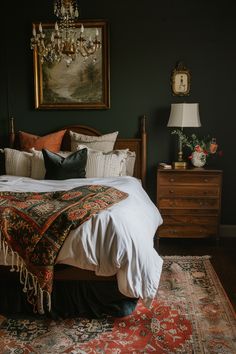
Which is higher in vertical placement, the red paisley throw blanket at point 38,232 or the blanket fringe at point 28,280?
the red paisley throw blanket at point 38,232

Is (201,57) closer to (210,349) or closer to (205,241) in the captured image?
(205,241)

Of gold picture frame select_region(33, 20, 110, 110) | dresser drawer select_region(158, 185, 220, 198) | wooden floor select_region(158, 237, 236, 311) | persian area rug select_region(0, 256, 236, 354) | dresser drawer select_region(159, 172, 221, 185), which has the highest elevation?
gold picture frame select_region(33, 20, 110, 110)

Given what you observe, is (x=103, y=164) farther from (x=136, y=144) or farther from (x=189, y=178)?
(x=189, y=178)

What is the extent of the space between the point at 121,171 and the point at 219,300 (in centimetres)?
172

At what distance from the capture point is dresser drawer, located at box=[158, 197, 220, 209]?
3.95m

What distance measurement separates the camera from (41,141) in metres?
4.25

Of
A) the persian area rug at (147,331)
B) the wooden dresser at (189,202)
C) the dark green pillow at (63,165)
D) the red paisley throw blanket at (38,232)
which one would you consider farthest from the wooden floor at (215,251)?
the red paisley throw blanket at (38,232)

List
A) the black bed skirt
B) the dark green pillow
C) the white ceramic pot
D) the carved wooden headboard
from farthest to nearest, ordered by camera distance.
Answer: the carved wooden headboard < the white ceramic pot < the dark green pillow < the black bed skirt

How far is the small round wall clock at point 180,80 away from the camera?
168 inches

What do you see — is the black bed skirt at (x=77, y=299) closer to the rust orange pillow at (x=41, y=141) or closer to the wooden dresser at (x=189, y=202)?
the wooden dresser at (x=189, y=202)

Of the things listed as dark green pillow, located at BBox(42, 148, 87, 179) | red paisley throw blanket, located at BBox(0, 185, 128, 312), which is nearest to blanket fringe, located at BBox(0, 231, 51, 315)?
red paisley throw blanket, located at BBox(0, 185, 128, 312)

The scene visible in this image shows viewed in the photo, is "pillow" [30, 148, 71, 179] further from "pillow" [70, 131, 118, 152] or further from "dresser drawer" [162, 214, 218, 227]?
"dresser drawer" [162, 214, 218, 227]

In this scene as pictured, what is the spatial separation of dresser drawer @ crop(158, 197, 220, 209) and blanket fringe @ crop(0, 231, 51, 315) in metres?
1.91

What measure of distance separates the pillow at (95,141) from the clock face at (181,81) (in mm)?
912
